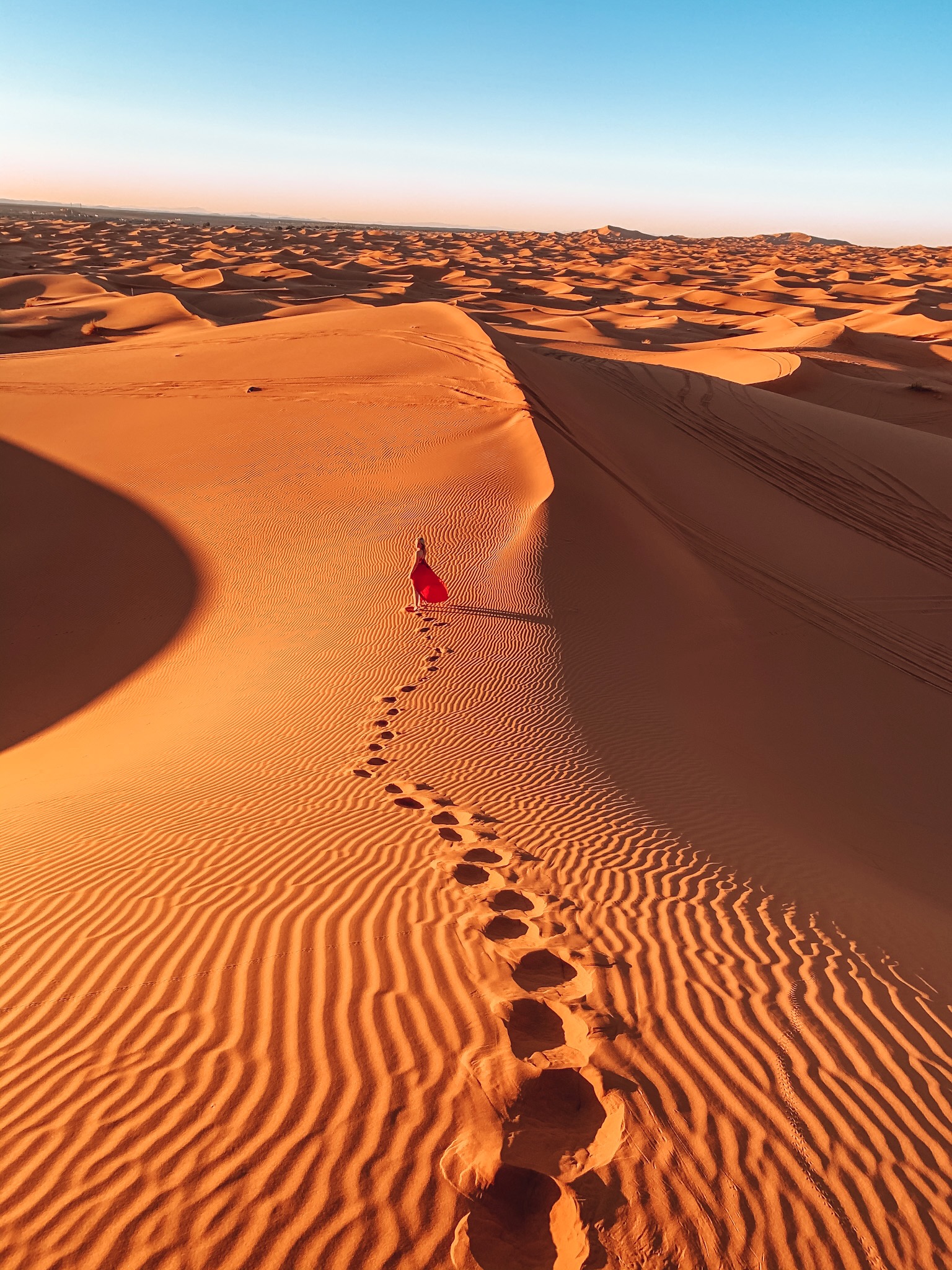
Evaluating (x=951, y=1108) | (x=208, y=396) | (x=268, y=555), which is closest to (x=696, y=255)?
(x=208, y=396)

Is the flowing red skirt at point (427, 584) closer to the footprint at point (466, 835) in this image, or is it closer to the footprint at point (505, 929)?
the footprint at point (466, 835)

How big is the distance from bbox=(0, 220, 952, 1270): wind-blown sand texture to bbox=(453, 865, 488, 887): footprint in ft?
0.19

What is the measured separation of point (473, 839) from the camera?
550 cm

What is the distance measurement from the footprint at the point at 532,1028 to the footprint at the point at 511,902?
81 centimetres

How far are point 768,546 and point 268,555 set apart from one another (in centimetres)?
843

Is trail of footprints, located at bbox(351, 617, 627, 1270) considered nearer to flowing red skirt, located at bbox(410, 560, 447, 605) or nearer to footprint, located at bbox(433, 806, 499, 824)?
footprint, located at bbox(433, 806, 499, 824)

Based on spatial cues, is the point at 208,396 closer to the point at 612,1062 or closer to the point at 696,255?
the point at 612,1062

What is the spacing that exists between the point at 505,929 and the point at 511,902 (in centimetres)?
29

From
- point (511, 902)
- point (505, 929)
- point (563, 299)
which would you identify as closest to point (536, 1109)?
point (505, 929)

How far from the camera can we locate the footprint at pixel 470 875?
4922mm

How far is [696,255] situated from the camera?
11025 cm

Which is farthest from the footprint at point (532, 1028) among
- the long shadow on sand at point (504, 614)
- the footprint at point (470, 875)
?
the long shadow on sand at point (504, 614)

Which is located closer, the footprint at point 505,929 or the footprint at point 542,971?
the footprint at point 542,971

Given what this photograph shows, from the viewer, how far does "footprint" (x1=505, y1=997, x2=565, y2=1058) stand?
360 cm
